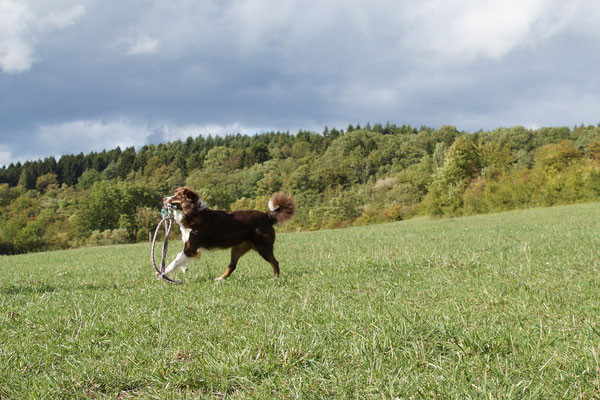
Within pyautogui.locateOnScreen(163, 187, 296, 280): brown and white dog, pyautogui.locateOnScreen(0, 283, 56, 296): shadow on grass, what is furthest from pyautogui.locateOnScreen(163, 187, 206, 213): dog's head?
pyautogui.locateOnScreen(0, 283, 56, 296): shadow on grass

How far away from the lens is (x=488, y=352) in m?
2.69

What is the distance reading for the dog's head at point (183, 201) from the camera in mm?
6395

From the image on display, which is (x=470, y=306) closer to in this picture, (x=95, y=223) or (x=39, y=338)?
(x=39, y=338)

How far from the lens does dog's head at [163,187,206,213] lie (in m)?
6.39

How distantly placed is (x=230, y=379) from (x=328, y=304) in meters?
1.79

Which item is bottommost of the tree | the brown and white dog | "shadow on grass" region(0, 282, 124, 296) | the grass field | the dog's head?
"shadow on grass" region(0, 282, 124, 296)

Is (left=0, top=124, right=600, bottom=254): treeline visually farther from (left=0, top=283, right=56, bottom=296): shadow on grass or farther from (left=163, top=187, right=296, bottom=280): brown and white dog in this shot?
(left=0, top=283, right=56, bottom=296): shadow on grass

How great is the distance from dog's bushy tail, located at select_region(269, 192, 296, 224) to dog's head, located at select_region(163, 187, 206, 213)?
1266mm

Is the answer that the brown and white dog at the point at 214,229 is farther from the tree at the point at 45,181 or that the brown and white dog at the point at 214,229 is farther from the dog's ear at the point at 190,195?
the tree at the point at 45,181

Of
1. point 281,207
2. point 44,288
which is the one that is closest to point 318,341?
point 281,207

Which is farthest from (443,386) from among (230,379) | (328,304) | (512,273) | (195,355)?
(512,273)

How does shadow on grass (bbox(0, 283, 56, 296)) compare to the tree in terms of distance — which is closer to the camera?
shadow on grass (bbox(0, 283, 56, 296))

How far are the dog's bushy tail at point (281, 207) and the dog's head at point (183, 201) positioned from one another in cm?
127

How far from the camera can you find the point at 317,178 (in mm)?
89688
